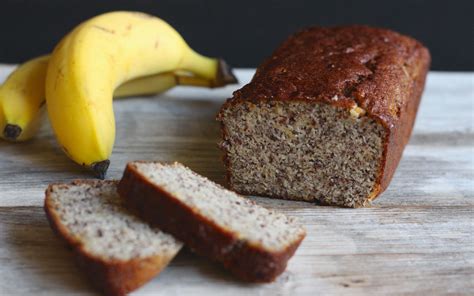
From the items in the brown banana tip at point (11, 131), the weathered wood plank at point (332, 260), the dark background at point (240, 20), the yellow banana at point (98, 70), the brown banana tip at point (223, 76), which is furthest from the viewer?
the dark background at point (240, 20)

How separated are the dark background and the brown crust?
215cm

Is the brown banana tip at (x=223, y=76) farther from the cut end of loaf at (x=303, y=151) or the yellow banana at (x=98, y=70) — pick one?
the cut end of loaf at (x=303, y=151)

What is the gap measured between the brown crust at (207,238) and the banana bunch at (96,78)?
0.49 m

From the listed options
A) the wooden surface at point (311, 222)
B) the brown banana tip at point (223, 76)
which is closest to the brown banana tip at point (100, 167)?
the wooden surface at point (311, 222)

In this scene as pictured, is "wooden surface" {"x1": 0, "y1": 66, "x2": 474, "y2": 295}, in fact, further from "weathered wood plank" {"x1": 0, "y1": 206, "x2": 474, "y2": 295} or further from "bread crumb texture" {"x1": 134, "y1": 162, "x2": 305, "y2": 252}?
"bread crumb texture" {"x1": 134, "y1": 162, "x2": 305, "y2": 252}

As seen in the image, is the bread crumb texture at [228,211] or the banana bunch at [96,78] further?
the banana bunch at [96,78]

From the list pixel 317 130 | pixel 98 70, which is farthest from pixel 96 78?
pixel 317 130

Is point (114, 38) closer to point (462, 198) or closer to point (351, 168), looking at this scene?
point (351, 168)

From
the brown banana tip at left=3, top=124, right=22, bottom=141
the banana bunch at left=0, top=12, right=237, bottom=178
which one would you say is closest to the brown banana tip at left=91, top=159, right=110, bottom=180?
the banana bunch at left=0, top=12, right=237, bottom=178

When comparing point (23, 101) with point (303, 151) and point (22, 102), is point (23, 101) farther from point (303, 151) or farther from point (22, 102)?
point (303, 151)

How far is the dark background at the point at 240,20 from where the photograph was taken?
13.1ft

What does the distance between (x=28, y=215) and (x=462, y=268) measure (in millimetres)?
1389

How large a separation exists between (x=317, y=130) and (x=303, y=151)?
10 cm

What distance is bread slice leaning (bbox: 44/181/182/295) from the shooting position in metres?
1.91
